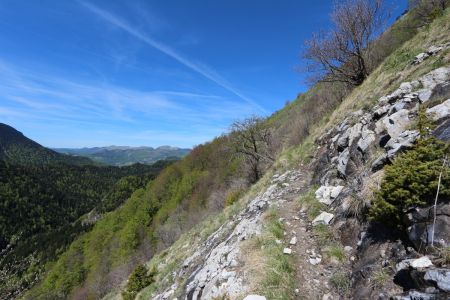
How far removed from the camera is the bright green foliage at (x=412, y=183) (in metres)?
5.08

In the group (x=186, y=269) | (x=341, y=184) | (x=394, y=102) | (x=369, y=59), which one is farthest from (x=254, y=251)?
(x=369, y=59)

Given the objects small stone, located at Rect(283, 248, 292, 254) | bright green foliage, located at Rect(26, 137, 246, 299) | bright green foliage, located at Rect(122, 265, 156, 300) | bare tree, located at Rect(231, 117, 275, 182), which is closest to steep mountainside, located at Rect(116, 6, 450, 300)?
small stone, located at Rect(283, 248, 292, 254)

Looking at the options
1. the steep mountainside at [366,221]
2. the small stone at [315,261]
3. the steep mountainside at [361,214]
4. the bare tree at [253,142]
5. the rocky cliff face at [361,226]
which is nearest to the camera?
the rocky cliff face at [361,226]

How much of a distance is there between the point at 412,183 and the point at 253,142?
26076 mm

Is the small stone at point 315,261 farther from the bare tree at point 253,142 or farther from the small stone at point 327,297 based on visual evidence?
the bare tree at point 253,142

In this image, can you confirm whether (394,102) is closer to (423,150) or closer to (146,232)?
(423,150)

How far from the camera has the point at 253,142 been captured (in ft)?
103

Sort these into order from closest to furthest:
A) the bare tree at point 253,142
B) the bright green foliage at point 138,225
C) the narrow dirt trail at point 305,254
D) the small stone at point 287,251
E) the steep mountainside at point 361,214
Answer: the steep mountainside at point 361,214, the narrow dirt trail at point 305,254, the small stone at point 287,251, the bare tree at point 253,142, the bright green foliage at point 138,225

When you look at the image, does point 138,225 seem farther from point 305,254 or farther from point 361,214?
point 361,214

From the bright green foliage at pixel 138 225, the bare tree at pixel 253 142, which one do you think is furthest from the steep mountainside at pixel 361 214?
the bright green foliage at pixel 138 225

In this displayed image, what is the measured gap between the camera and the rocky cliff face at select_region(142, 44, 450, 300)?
4.72 metres

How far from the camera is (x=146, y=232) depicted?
237ft

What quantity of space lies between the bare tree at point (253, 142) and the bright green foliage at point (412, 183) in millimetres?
24619

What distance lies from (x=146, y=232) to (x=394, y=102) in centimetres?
7176
